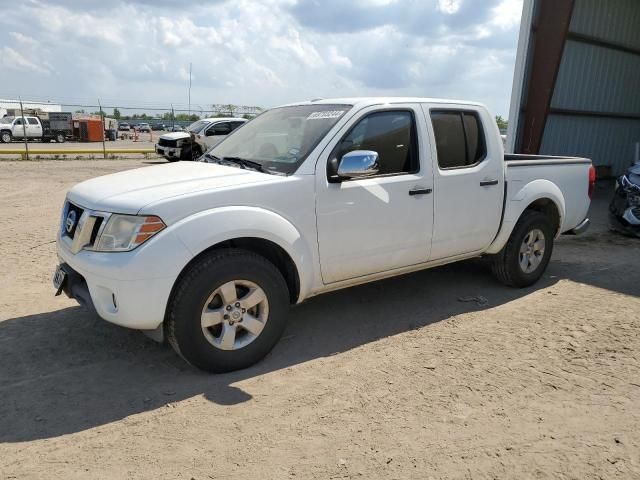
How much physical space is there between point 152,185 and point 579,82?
13112mm

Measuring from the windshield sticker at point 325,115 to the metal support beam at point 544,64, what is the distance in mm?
9256

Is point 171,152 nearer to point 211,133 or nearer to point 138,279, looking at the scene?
point 211,133

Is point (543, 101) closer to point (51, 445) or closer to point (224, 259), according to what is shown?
point (224, 259)

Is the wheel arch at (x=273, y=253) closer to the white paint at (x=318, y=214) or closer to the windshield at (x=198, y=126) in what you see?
the white paint at (x=318, y=214)

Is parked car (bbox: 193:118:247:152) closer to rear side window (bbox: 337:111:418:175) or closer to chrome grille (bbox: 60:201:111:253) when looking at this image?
rear side window (bbox: 337:111:418:175)

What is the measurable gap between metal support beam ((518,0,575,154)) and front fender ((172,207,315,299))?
1004 cm

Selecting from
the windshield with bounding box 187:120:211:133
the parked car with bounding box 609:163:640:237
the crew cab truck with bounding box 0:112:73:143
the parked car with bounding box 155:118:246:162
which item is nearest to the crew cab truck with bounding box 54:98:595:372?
the parked car with bounding box 609:163:640:237

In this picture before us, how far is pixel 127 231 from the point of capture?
3.20m

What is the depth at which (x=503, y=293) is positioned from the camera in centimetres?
534

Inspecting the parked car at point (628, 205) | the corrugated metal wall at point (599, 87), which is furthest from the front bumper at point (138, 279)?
the corrugated metal wall at point (599, 87)

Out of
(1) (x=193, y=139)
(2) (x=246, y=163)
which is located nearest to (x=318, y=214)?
(2) (x=246, y=163)

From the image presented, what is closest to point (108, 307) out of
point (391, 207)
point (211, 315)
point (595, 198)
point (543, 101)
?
point (211, 315)

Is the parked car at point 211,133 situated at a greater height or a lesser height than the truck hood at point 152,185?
lesser

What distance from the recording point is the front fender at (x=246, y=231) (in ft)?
10.6
